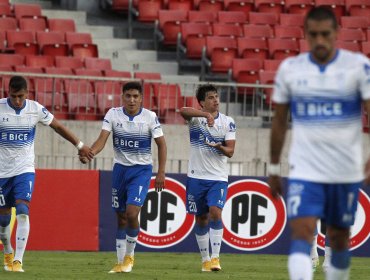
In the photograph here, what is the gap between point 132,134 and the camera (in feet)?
48.7

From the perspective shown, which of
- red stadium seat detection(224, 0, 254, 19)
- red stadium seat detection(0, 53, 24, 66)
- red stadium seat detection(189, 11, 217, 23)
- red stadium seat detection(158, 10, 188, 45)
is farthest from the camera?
red stadium seat detection(224, 0, 254, 19)

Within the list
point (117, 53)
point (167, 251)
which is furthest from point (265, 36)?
point (167, 251)

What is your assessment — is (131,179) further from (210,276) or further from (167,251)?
(167,251)

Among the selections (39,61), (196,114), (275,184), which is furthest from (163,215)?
(275,184)

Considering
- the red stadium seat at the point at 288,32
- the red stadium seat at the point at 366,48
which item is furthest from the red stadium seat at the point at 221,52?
the red stadium seat at the point at 366,48

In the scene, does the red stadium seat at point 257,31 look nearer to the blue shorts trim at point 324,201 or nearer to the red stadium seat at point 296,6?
the red stadium seat at point 296,6

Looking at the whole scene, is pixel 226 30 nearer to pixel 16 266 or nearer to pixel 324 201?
pixel 16 266

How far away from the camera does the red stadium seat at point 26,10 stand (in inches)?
1002

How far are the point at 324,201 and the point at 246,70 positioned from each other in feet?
53.1

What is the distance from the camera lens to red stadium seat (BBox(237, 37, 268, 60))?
25.9 metres

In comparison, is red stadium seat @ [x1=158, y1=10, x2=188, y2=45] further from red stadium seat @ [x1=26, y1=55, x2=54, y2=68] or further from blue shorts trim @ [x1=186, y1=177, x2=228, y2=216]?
blue shorts trim @ [x1=186, y1=177, x2=228, y2=216]

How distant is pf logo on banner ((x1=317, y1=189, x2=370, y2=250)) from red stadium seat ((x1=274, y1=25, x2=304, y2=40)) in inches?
300

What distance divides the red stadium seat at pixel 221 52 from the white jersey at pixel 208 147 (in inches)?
385

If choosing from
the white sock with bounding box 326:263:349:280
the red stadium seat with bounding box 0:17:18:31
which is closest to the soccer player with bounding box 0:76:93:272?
the white sock with bounding box 326:263:349:280
